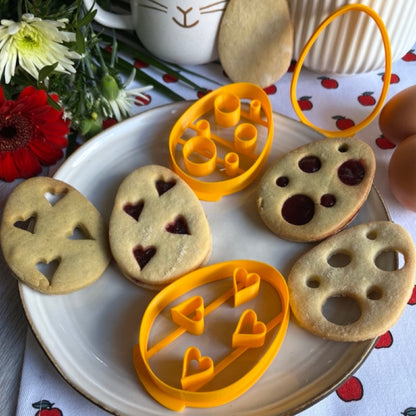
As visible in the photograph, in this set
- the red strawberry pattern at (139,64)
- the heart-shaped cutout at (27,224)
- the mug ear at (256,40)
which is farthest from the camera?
the red strawberry pattern at (139,64)

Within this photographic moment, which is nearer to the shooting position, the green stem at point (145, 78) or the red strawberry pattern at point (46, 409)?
the red strawberry pattern at point (46, 409)

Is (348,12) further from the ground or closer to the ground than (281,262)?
further from the ground

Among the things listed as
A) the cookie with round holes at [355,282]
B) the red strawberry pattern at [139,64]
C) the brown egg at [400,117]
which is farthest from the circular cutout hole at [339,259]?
the red strawberry pattern at [139,64]

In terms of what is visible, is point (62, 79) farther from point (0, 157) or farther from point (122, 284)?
point (122, 284)

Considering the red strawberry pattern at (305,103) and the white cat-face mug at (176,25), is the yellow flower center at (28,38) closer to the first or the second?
the white cat-face mug at (176,25)

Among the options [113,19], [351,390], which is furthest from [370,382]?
[113,19]

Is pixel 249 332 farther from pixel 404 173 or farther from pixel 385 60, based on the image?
pixel 385 60

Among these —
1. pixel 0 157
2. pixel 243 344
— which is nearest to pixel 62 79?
pixel 0 157

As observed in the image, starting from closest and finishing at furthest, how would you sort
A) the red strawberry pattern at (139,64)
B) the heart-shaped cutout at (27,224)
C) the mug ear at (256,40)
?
1. the heart-shaped cutout at (27,224)
2. the mug ear at (256,40)
3. the red strawberry pattern at (139,64)
